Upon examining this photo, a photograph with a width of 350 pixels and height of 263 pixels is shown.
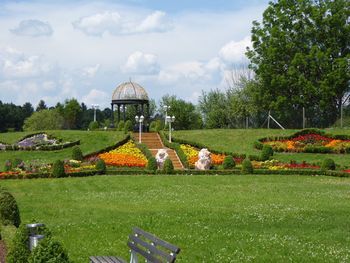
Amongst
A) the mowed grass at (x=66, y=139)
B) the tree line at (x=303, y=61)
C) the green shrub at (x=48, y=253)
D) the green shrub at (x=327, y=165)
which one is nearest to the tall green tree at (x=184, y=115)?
the tree line at (x=303, y=61)

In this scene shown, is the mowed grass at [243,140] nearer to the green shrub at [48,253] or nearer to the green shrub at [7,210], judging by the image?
the green shrub at [7,210]

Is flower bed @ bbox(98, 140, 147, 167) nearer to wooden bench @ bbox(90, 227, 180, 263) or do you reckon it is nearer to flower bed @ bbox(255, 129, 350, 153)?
flower bed @ bbox(255, 129, 350, 153)

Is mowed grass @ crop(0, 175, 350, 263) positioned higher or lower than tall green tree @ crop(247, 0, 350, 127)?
lower

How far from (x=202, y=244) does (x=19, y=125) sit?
75553mm

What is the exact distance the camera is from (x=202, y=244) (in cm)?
1030

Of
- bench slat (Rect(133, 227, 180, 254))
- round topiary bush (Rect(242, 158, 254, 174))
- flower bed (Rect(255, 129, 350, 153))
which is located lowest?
round topiary bush (Rect(242, 158, 254, 174))

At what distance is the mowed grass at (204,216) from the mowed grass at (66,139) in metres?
11.8

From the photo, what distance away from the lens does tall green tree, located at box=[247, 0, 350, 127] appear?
4703 cm

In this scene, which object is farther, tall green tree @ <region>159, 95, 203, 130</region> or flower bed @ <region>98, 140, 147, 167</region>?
tall green tree @ <region>159, 95, 203, 130</region>

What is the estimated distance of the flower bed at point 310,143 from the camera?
34.4 metres

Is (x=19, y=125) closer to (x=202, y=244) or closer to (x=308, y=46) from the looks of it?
(x=308, y=46)

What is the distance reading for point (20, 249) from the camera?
26.4 feet

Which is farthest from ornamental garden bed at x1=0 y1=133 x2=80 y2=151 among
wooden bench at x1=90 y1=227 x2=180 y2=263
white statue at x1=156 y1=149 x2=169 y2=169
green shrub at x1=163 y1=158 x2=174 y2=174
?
wooden bench at x1=90 y1=227 x2=180 y2=263

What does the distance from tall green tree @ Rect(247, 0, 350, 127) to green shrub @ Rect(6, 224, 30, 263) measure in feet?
135
